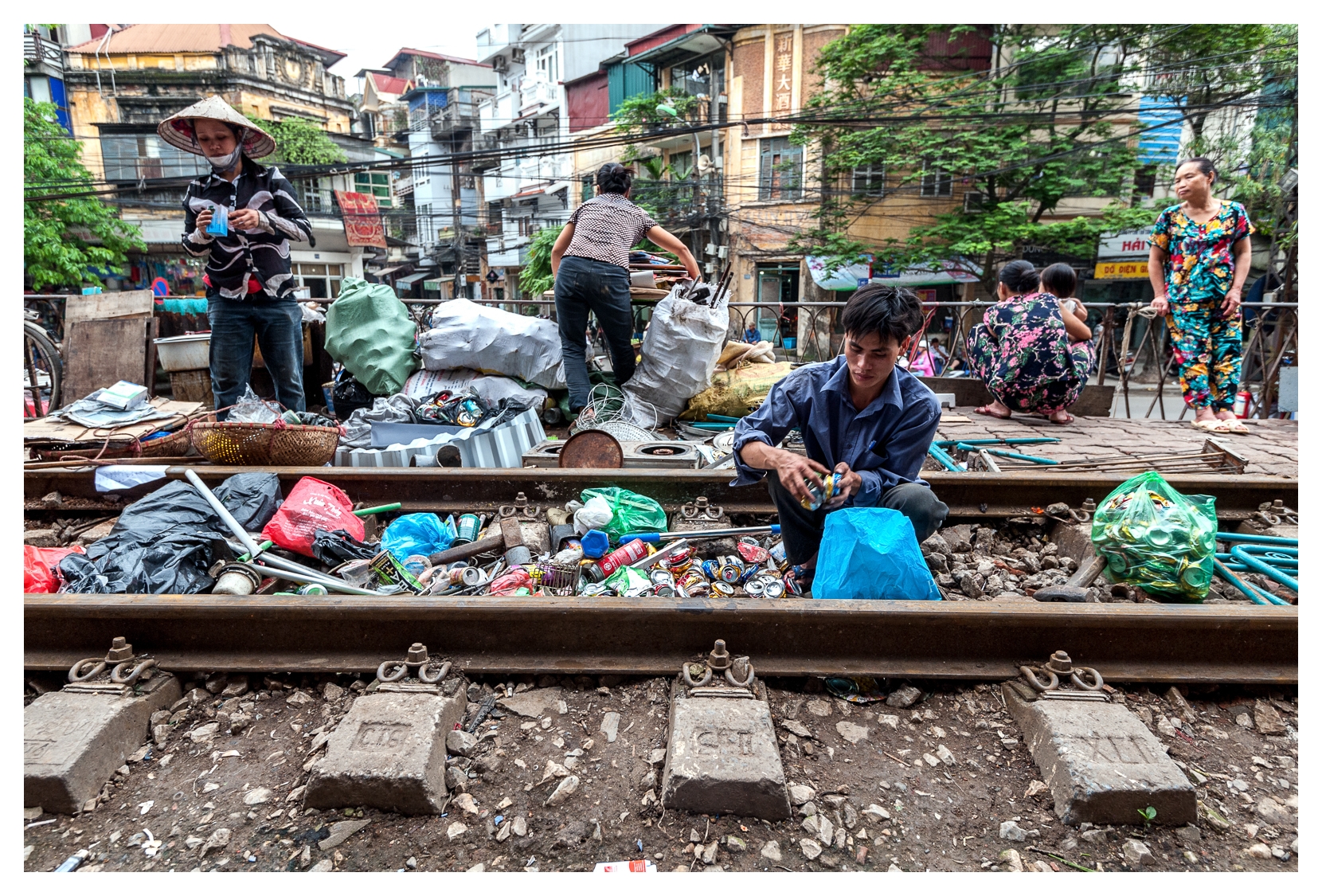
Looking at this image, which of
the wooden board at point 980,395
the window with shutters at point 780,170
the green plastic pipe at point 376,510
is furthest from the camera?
the window with shutters at point 780,170

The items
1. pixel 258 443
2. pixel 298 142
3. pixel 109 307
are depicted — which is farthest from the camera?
pixel 298 142

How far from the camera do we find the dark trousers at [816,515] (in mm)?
2729

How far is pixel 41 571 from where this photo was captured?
2859 millimetres

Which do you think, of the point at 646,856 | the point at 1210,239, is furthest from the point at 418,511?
the point at 1210,239

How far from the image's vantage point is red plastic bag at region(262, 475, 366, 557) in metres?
3.25

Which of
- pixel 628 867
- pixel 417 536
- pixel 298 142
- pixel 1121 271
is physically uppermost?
pixel 298 142

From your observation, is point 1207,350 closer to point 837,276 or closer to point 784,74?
point 837,276

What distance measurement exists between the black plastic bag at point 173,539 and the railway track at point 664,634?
0.37m

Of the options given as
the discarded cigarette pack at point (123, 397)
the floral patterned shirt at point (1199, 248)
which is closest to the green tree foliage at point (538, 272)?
the discarded cigarette pack at point (123, 397)

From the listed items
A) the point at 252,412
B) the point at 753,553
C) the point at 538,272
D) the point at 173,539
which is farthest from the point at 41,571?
the point at 538,272

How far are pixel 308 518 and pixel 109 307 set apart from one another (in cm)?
508

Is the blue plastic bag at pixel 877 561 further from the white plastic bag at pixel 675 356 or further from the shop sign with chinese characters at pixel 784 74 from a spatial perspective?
the shop sign with chinese characters at pixel 784 74

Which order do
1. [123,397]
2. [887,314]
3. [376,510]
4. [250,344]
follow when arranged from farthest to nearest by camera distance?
[123,397]
[250,344]
[376,510]
[887,314]

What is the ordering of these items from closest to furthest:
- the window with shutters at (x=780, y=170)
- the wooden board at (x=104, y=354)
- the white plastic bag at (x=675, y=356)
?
1. the white plastic bag at (x=675, y=356)
2. the wooden board at (x=104, y=354)
3. the window with shutters at (x=780, y=170)
